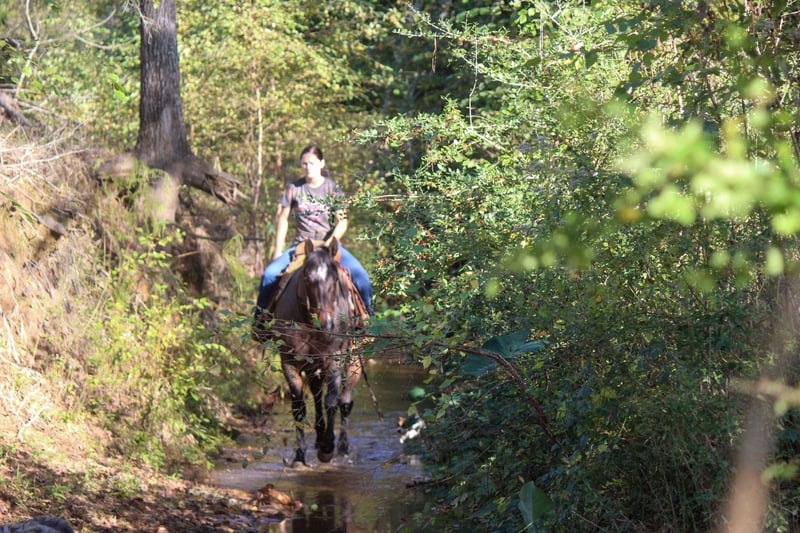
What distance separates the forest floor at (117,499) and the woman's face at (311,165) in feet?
11.0

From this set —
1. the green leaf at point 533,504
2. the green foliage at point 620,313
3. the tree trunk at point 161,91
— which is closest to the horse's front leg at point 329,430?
the green foliage at point 620,313

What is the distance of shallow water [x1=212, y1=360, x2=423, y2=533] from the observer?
877 cm

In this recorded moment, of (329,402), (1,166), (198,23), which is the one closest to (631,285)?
(329,402)

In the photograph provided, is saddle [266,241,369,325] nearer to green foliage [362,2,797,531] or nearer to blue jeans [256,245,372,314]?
blue jeans [256,245,372,314]

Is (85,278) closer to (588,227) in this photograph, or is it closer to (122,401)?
(122,401)

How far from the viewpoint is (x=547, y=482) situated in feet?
18.5

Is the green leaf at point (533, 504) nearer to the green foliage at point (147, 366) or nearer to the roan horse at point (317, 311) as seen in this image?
the roan horse at point (317, 311)

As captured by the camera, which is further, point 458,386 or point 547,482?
point 458,386

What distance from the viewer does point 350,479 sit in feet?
34.4

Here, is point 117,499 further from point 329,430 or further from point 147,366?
point 329,430

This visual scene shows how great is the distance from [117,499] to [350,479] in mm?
2563

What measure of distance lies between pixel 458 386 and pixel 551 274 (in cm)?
211

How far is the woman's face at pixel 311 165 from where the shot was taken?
11211mm

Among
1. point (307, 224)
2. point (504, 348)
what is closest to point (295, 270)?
point (307, 224)
